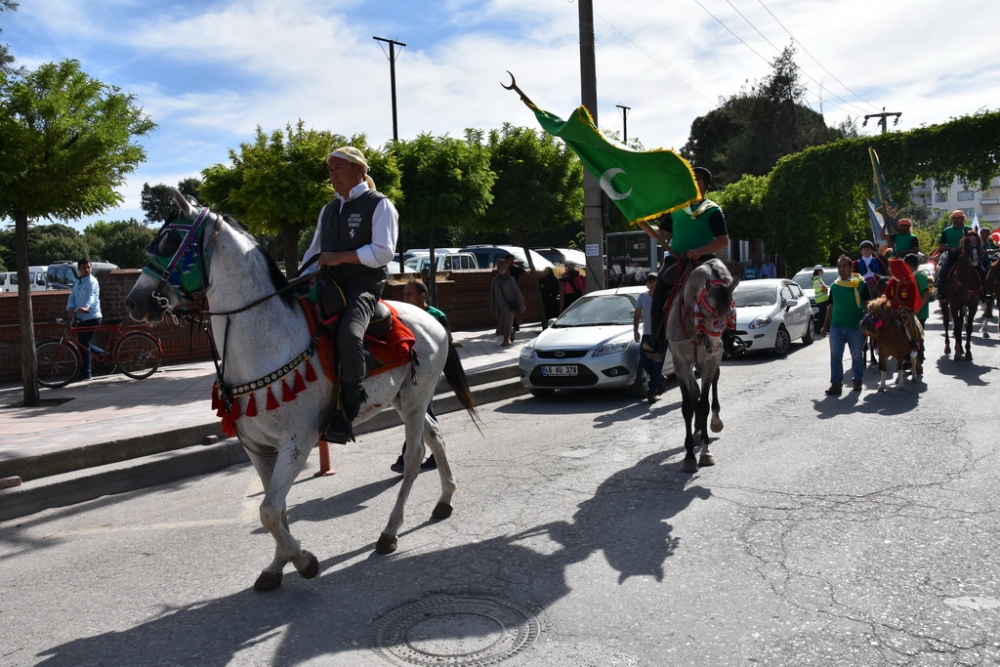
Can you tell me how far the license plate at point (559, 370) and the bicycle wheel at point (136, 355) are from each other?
6888 mm

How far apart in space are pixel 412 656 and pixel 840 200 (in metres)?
32.2

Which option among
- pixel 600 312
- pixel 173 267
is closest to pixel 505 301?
pixel 600 312

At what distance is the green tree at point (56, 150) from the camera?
32.9 feet

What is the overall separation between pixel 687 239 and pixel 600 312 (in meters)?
5.11

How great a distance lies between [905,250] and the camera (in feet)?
47.5

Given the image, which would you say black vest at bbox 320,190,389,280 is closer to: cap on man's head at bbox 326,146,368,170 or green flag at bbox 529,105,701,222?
cap on man's head at bbox 326,146,368,170

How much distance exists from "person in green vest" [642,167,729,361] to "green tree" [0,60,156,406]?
7.50 m

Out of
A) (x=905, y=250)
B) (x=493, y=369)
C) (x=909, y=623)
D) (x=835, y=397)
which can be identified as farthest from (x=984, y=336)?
(x=909, y=623)

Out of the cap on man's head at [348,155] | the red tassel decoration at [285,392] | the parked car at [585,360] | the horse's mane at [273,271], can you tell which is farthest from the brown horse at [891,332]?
the red tassel decoration at [285,392]

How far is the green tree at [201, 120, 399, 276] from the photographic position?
1235 centimetres

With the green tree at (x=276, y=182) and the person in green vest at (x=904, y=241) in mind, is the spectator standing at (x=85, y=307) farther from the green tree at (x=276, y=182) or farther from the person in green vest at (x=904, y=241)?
the person in green vest at (x=904, y=241)

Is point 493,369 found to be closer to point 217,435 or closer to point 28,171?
point 217,435

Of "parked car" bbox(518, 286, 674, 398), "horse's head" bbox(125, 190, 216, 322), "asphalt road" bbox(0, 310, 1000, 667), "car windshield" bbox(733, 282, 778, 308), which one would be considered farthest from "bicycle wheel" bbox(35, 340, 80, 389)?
"car windshield" bbox(733, 282, 778, 308)

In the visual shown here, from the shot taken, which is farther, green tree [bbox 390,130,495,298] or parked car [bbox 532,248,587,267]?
parked car [bbox 532,248,587,267]
